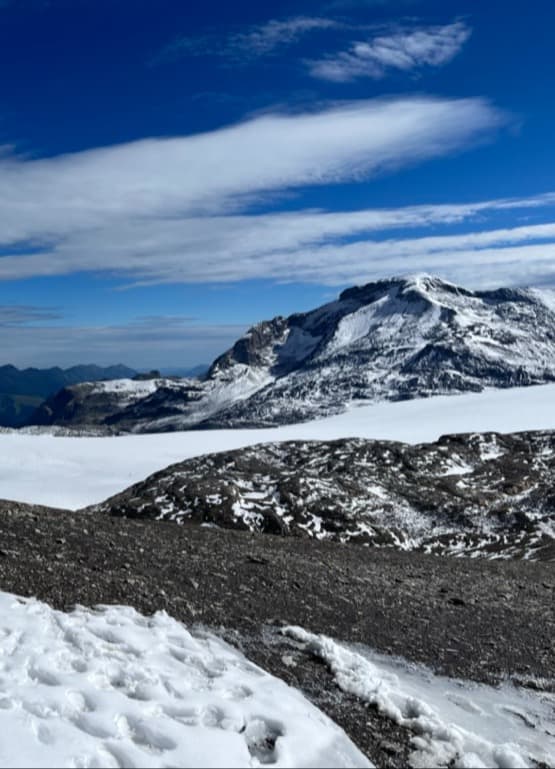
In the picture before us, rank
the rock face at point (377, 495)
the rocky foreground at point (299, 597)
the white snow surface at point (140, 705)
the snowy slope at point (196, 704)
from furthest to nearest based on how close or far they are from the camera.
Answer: the rock face at point (377, 495) < the rocky foreground at point (299, 597) < the snowy slope at point (196, 704) < the white snow surface at point (140, 705)

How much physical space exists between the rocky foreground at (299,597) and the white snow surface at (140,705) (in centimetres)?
115

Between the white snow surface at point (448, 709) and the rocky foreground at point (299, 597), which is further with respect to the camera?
the rocky foreground at point (299, 597)

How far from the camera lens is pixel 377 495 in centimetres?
4197

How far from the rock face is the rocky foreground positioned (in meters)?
12.8

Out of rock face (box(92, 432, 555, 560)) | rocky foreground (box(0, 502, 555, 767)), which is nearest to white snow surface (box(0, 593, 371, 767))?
rocky foreground (box(0, 502, 555, 767))

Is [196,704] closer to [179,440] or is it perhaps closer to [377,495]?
[377,495]

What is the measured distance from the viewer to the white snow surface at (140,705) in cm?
767

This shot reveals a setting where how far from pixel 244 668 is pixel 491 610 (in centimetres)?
985

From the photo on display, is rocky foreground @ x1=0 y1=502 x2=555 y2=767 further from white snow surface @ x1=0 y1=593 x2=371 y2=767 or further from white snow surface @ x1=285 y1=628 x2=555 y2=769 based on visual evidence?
white snow surface @ x1=0 y1=593 x2=371 y2=767

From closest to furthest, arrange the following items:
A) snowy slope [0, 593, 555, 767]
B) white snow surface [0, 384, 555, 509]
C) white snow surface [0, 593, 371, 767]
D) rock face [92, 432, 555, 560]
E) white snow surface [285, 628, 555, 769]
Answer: white snow surface [0, 593, 371, 767]
snowy slope [0, 593, 555, 767]
white snow surface [285, 628, 555, 769]
rock face [92, 432, 555, 560]
white snow surface [0, 384, 555, 509]

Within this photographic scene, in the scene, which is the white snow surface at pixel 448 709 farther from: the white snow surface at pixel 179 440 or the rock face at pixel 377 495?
the white snow surface at pixel 179 440

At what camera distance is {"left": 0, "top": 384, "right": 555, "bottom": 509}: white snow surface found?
47297 millimetres

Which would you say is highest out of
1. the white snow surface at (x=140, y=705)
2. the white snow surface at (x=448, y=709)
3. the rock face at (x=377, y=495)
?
the white snow surface at (x=140, y=705)

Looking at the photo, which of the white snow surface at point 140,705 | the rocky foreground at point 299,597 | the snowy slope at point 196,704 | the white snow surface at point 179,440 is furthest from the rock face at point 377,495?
the white snow surface at point 140,705
